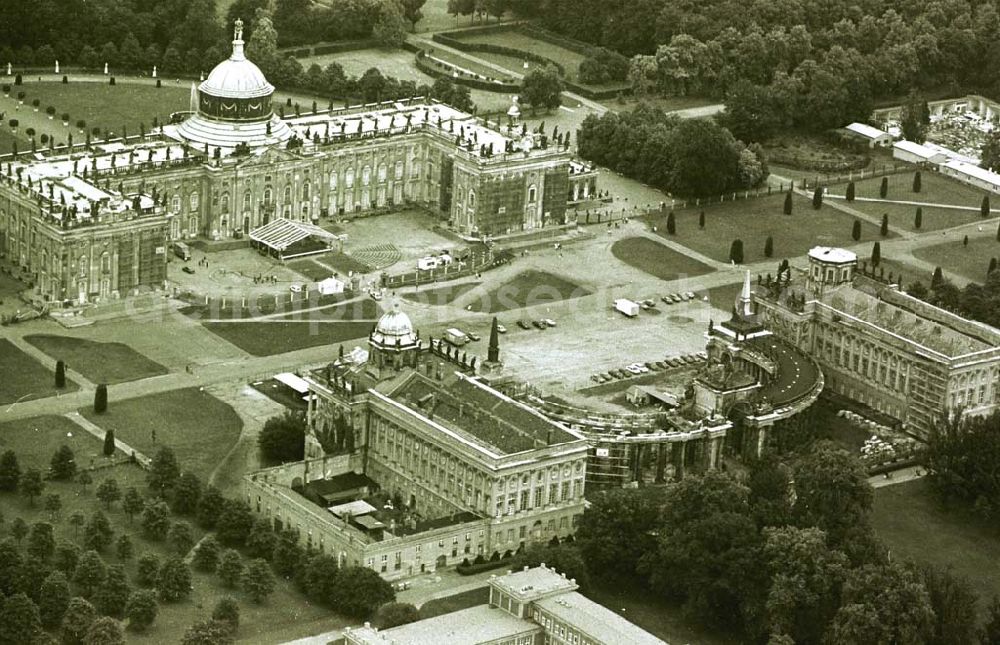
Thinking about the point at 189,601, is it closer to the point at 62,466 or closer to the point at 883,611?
the point at 62,466

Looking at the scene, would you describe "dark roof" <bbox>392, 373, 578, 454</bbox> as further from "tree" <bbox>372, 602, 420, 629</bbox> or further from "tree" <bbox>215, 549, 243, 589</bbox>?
"tree" <bbox>215, 549, 243, 589</bbox>

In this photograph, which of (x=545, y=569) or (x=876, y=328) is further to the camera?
(x=876, y=328)

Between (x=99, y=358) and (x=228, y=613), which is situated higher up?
(x=99, y=358)

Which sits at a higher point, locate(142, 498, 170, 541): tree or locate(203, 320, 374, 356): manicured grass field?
locate(203, 320, 374, 356): manicured grass field

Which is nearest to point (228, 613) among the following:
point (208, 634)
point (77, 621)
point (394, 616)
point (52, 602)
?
point (208, 634)

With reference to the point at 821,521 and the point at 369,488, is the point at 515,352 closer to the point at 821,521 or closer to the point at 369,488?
the point at 369,488

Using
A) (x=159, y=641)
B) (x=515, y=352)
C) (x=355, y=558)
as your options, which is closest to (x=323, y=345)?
(x=515, y=352)

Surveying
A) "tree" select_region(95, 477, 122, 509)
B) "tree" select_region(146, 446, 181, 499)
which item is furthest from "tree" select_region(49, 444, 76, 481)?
"tree" select_region(146, 446, 181, 499)
